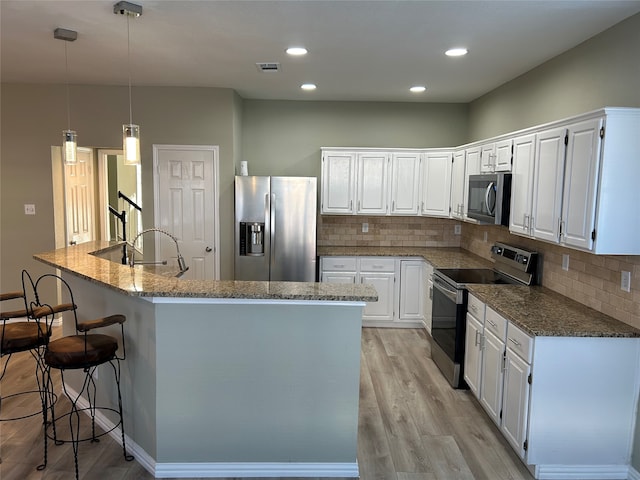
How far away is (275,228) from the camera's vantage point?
5117 millimetres

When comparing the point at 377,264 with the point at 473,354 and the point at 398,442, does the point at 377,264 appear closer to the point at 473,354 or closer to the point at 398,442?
the point at 473,354

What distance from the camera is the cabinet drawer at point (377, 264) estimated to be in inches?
211

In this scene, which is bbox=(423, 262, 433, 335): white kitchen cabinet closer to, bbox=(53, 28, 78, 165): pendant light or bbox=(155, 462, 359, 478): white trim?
bbox=(155, 462, 359, 478): white trim

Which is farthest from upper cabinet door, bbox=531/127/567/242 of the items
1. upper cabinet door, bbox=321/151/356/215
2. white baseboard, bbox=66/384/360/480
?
upper cabinet door, bbox=321/151/356/215

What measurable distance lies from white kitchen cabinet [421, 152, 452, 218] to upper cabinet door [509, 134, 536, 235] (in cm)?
168

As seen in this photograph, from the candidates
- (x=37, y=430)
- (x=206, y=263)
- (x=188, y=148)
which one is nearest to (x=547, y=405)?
(x=37, y=430)

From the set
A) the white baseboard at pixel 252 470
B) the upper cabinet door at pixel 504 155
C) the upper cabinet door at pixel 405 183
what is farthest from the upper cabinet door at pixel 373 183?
the white baseboard at pixel 252 470

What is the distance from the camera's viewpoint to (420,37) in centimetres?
323

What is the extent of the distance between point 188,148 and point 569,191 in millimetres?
3935

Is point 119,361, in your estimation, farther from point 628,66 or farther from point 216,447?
point 628,66

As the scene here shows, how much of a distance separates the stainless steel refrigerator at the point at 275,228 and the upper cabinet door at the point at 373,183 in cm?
68

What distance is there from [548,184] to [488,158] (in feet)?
3.78

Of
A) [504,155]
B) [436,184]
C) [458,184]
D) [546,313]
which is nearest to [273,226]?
[436,184]

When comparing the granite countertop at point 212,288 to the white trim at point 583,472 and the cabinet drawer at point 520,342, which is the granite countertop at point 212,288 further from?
the white trim at point 583,472
